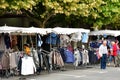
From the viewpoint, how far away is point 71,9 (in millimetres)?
24375

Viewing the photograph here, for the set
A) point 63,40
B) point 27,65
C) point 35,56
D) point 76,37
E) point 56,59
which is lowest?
point 27,65

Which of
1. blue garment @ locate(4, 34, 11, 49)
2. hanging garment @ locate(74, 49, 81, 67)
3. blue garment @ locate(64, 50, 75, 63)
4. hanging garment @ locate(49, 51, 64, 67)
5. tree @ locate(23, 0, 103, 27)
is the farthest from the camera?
tree @ locate(23, 0, 103, 27)

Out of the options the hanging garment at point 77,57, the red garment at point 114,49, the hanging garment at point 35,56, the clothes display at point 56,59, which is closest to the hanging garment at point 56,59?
the clothes display at point 56,59

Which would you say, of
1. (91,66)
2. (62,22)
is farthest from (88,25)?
(91,66)

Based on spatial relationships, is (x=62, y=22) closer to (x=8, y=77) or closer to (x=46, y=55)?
(x=46, y=55)

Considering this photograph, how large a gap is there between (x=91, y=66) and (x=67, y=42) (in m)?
2.66

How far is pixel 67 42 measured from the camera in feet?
A: 75.8

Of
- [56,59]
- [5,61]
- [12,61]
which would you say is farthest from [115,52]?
[5,61]

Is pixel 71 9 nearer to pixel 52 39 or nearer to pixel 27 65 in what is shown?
pixel 52 39

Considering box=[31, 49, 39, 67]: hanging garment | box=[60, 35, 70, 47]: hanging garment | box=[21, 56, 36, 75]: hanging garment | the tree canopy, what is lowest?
box=[21, 56, 36, 75]: hanging garment

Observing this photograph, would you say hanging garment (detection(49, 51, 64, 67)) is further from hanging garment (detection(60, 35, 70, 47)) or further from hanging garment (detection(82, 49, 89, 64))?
hanging garment (detection(82, 49, 89, 64))

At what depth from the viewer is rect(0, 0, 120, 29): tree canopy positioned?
21902 mm

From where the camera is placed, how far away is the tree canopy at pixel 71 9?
2190 centimetres

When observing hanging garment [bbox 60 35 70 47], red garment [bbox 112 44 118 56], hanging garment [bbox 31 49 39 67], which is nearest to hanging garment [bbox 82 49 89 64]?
hanging garment [bbox 60 35 70 47]
